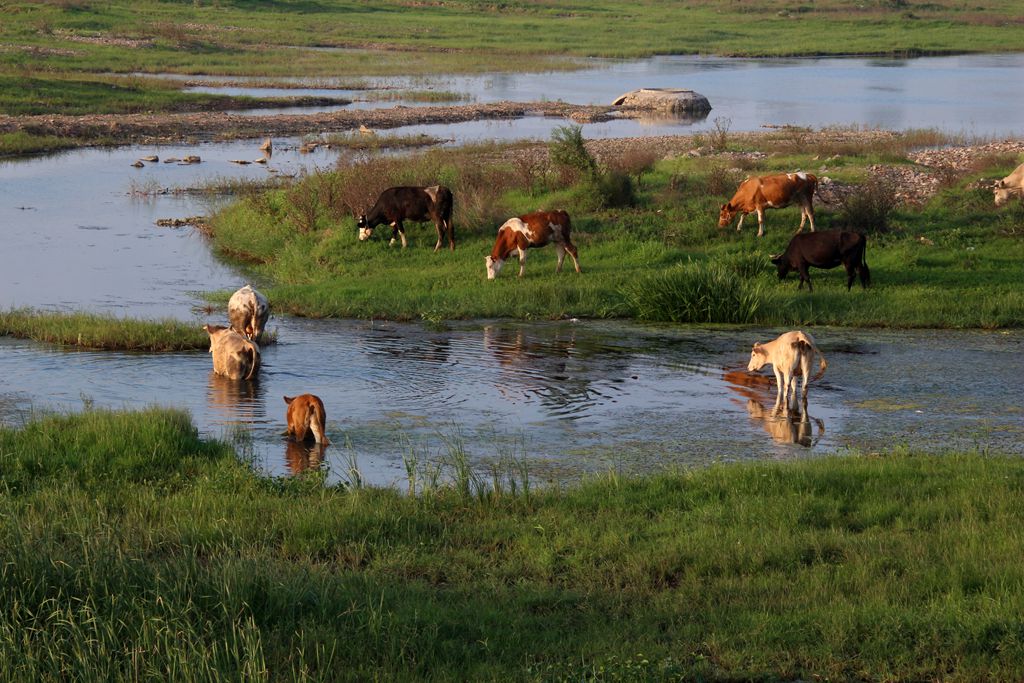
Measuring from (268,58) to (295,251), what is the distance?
50299 mm

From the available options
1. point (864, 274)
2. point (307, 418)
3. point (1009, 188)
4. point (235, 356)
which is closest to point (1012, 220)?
point (1009, 188)

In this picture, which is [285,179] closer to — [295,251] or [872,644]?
[295,251]

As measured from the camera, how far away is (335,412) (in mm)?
14242

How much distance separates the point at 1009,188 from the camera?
25.2 m

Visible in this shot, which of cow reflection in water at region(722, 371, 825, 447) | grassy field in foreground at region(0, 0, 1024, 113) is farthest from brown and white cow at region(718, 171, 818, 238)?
grassy field in foreground at region(0, 0, 1024, 113)

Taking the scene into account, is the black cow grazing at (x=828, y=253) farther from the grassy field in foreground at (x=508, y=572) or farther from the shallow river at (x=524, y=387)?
the grassy field in foreground at (x=508, y=572)

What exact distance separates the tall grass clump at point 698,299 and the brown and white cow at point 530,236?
2281 millimetres

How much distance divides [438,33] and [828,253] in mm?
74527

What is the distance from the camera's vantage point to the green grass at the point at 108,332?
693 inches

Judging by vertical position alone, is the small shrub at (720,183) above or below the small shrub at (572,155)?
below

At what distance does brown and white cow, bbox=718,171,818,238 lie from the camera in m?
22.7

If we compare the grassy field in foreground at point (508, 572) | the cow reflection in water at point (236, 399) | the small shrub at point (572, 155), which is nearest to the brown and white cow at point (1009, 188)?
the small shrub at point (572, 155)

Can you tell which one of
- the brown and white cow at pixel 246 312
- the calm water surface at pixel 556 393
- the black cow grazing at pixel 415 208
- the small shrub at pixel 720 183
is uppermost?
the small shrub at pixel 720 183

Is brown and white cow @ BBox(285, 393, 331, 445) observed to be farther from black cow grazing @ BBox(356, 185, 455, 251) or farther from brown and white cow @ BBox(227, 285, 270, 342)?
black cow grazing @ BBox(356, 185, 455, 251)
